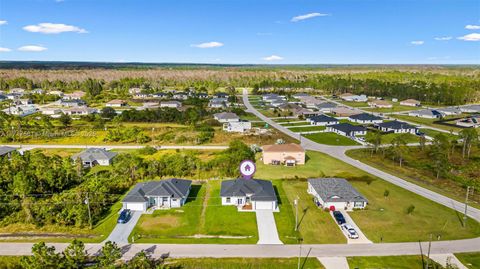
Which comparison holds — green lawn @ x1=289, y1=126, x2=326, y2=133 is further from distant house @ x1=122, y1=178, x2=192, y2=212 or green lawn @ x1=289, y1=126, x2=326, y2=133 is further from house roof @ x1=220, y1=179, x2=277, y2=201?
distant house @ x1=122, y1=178, x2=192, y2=212

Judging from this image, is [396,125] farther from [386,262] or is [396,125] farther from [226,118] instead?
[386,262]

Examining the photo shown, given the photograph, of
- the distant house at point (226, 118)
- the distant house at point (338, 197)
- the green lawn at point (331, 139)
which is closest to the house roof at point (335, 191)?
the distant house at point (338, 197)

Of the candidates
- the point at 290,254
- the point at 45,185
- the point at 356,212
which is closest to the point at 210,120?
the point at 45,185

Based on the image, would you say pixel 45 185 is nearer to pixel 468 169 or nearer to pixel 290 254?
pixel 290 254

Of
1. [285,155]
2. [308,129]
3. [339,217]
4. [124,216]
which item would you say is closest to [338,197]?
[339,217]

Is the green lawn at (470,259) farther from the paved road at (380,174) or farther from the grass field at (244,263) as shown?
the grass field at (244,263)

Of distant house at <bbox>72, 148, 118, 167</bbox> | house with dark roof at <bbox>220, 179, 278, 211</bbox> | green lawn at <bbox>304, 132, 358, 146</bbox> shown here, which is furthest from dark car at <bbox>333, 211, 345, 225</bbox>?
distant house at <bbox>72, 148, 118, 167</bbox>
